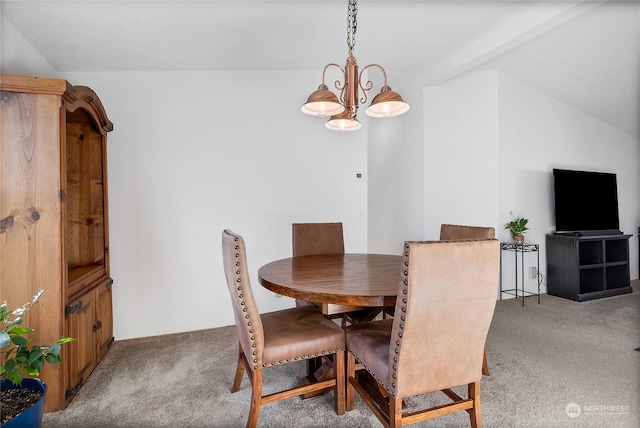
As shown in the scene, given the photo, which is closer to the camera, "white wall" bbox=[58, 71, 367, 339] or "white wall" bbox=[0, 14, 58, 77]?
Result: "white wall" bbox=[0, 14, 58, 77]

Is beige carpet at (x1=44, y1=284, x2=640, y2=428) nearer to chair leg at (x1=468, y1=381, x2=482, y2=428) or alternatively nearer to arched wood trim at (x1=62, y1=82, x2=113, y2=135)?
chair leg at (x1=468, y1=381, x2=482, y2=428)

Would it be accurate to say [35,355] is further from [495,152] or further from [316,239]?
[495,152]

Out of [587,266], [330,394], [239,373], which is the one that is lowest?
[330,394]

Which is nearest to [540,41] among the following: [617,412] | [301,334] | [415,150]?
[415,150]

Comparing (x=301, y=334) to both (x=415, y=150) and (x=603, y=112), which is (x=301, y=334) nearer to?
(x=415, y=150)

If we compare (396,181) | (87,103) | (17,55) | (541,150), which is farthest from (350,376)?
(541,150)

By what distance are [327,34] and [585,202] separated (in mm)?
3991

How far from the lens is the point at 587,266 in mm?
3859

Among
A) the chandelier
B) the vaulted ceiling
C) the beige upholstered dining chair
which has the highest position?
the vaulted ceiling

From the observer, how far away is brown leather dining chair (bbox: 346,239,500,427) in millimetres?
1197

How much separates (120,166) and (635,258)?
23.1ft

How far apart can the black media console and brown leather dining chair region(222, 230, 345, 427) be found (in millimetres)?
3546

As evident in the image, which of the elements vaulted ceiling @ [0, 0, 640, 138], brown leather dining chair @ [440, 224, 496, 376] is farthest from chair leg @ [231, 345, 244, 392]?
vaulted ceiling @ [0, 0, 640, 138]

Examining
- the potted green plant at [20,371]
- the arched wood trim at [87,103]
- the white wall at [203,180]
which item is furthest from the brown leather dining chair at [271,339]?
the white wall at [203,180]
